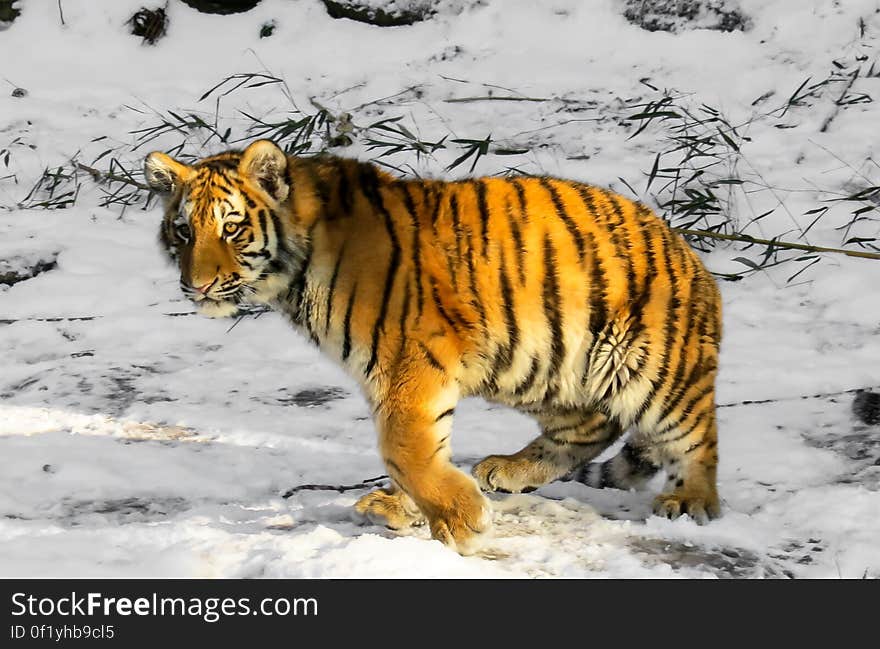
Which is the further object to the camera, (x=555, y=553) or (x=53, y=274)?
(x=53, y=274)

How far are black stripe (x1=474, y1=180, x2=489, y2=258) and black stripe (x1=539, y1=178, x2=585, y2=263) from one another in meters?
0.20

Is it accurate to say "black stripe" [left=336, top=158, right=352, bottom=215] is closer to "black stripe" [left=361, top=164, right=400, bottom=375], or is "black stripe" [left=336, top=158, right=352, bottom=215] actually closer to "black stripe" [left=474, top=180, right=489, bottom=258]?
"black stripe" [left=361, top=164, right=400, bottom=375]

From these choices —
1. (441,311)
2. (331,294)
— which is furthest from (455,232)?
(331,294)

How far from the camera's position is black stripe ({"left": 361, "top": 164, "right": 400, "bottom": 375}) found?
10.8 ft

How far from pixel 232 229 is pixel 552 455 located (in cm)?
120

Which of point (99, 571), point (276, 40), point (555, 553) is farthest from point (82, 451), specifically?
point (276, 40)

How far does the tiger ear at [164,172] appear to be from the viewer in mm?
3459

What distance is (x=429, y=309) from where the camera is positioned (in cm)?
332

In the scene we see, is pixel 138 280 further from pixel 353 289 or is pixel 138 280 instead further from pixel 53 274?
pixel 353 289

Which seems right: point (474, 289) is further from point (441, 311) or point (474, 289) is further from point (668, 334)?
point (668, 334)

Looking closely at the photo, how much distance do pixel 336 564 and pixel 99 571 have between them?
57 cm

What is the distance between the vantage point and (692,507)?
3.46 metres

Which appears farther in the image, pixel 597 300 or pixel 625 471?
pixel 625 471

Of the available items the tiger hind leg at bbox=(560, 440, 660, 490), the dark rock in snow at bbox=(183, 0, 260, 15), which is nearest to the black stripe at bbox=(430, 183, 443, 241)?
the tiger hind leg at bbox=(560, 440, 660, 490)
